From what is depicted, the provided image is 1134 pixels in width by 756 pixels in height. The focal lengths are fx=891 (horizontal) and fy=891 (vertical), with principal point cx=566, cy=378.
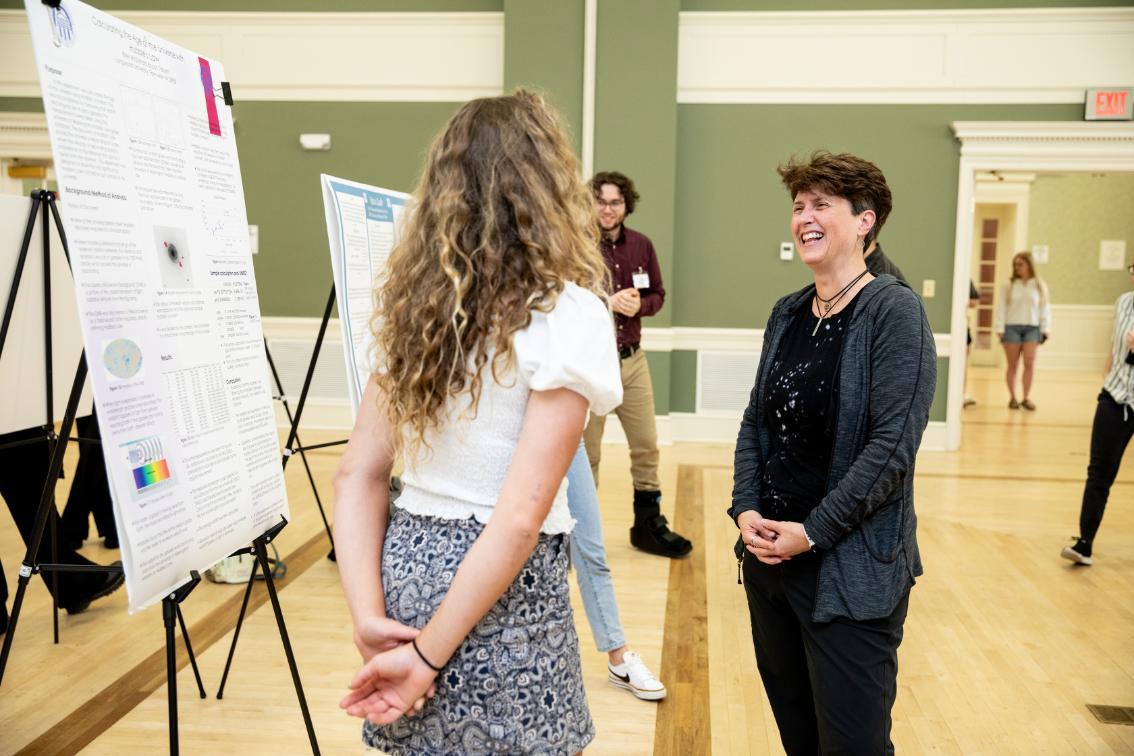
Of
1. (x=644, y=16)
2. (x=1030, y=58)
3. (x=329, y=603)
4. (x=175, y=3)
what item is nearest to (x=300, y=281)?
(x=175, y=3)

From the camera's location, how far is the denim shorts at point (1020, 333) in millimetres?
8594

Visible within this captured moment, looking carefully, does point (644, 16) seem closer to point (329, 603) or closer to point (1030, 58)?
point (1030, 58)

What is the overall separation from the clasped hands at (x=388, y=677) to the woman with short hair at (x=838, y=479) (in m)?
0.78

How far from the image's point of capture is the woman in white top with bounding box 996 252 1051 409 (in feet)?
28.0

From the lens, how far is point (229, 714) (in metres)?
2.62

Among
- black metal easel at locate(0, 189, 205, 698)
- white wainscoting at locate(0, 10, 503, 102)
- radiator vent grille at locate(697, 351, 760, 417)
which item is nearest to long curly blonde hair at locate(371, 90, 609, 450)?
black metal easel at locate(0, 189, 205, 698)

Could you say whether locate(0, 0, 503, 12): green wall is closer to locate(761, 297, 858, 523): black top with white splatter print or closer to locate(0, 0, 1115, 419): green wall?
locate(0, 0, 1115, 419): green wall

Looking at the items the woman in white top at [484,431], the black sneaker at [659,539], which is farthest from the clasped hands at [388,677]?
the black sneaker at [659,539]

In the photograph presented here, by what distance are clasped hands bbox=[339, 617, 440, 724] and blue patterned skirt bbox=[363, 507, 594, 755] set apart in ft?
0.09

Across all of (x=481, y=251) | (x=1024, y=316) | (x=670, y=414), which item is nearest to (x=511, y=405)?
(x=481, y=251)

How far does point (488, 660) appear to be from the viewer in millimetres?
1157

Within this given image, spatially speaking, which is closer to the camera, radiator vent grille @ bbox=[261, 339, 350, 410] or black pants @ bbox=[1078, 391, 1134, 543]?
black pants @ bbox=[1078, 391, 1134, 543]

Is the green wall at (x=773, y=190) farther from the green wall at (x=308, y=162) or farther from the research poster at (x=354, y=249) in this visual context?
the research poster at (x=354, y=249)

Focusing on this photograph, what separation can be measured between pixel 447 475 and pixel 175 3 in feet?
23.2
